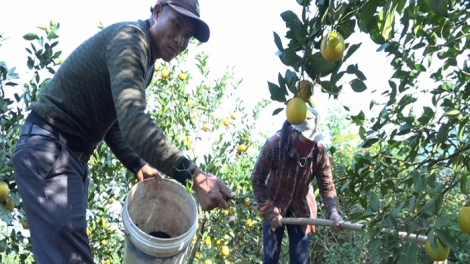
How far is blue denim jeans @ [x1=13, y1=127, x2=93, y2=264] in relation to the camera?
1.85 m

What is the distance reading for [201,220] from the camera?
447cm

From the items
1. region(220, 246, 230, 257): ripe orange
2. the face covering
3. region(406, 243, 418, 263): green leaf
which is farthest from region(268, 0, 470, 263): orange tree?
region(220, 246, 230, 257): ripe orange

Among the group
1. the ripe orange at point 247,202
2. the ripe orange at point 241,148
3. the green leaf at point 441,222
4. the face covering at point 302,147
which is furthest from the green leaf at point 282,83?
the ripe orange at point 241,148

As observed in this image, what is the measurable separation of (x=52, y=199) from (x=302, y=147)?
1940 mm

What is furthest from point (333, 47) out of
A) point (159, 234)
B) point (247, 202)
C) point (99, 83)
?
point (247, 202)

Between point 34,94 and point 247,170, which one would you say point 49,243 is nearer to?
point 34,94

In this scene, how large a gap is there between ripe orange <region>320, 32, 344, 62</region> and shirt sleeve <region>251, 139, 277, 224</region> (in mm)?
1869

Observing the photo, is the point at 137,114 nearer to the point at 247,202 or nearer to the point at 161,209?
the point at 161,209

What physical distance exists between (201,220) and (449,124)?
257cm

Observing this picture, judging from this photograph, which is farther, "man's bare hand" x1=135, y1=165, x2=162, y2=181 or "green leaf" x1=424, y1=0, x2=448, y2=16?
"man's bare hand" x1=135, y1=165, x2=162, y2=181

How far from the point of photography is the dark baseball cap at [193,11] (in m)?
2.09

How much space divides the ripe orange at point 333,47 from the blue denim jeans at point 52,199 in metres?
0.92

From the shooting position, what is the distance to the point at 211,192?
1.69 meters

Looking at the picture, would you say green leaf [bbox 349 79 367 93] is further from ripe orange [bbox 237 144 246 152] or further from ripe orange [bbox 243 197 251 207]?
ripe orange [bbox 237 144 246 152]
